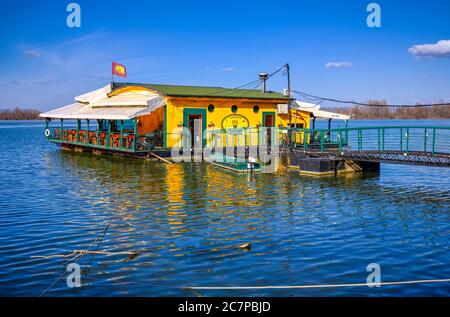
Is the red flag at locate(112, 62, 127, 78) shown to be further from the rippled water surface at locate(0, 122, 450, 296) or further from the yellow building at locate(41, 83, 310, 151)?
the rippled water surface at locate(0, 122, 450, 296)

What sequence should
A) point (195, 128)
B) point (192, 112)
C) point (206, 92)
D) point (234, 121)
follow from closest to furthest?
point (192, 112), point (195, 128), point (234, 121), point (206, 92)

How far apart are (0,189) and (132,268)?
13.9 meters

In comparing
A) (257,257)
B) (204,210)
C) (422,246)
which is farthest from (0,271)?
(422,246)

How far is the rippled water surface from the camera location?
9.77m

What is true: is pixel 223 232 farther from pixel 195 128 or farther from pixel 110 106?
pixel 110 106

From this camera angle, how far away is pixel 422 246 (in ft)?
39.9

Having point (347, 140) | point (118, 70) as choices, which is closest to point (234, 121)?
point (347, 140)

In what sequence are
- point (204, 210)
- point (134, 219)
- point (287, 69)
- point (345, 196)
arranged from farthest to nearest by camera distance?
point (287, 69) → point (345, 196) → point (204, 210) → point (134, 219)

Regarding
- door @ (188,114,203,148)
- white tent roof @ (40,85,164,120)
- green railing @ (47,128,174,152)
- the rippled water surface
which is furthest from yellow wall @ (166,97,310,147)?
the rippled water surface

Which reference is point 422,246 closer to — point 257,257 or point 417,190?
point 257,257

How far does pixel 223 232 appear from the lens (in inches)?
531

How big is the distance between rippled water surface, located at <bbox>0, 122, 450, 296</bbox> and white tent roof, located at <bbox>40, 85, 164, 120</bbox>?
25.5 ft

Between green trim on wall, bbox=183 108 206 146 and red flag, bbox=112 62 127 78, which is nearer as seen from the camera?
green trim on wall, bbox=183 108 206 146

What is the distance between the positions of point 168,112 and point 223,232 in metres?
20.0
